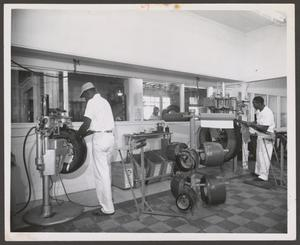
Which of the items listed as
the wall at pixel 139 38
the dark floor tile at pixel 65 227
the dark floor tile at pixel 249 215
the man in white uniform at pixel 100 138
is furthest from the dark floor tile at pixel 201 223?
the wall at pixel 139 38

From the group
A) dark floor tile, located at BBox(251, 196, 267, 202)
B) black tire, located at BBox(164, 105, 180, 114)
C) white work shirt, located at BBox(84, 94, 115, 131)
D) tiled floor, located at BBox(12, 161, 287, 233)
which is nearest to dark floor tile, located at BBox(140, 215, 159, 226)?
tiled floor, located at BBox(12, 161, 287, 233)

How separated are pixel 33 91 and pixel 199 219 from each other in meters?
2.59

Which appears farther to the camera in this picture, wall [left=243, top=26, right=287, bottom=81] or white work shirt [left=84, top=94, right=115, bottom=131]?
wall [left=243, top=26, right=287, bottom=81]

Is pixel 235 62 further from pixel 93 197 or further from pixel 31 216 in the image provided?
pixel 31 216

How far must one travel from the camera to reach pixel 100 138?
8.58 feet

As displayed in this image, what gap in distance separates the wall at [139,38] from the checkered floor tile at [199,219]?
2020 mm

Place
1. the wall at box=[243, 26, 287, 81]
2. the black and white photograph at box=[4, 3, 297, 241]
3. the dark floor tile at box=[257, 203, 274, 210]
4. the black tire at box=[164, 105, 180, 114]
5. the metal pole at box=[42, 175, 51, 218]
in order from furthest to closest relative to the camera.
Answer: the black tire at box=[164, 105, 180, 114] < the wall at box=[243, 26, 287, 81] < the dark floor tile at box=[257, 203, 274, 210] < the metal pole at box=[42, 175, 51, 218] < the black and white photograph at box=[4, 3, 297, 241]

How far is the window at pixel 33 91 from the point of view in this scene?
2562mm

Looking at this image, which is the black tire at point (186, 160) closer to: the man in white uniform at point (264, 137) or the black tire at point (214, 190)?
the black tire at point (214, 190)

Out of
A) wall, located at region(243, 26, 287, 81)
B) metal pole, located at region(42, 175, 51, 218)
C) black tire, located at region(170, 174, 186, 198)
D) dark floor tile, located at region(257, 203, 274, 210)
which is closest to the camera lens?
metal pole, located at region(42, 175, 51, 218)

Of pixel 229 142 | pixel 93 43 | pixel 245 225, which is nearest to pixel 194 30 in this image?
pixel 93 43

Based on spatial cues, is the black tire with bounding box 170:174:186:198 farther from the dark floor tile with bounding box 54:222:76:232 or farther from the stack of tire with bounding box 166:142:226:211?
the dark floor tile with bounding box 54:222:76:232

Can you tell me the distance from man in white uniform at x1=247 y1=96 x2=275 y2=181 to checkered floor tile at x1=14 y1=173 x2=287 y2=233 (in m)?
0.88

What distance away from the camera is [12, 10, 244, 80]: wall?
2584mm
